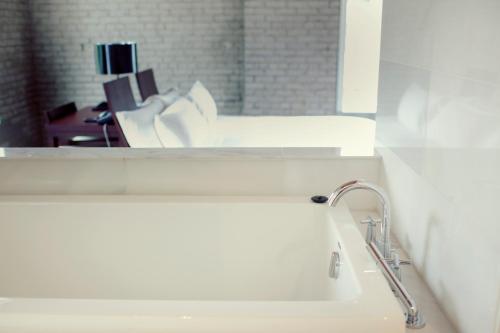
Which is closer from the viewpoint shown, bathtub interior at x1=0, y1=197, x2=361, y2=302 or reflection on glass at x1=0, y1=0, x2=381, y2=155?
bathtub interior at x1=0, y1=197, x2=361, y2=302

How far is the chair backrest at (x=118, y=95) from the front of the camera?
307 centimetres

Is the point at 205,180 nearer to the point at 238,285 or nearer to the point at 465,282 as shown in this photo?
the point at 238,285

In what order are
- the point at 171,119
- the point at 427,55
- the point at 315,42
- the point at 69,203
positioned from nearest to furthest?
the point at 427,55 < the point at 69,203 < the point at 171,119 < the point at 315,42

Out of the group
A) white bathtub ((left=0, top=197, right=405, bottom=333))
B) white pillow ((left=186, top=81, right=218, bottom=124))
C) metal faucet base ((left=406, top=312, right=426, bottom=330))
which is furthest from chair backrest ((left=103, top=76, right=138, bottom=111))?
metal faucet base ((left=406, top=312, right=426, bottom=330))

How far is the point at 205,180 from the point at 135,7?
390cm

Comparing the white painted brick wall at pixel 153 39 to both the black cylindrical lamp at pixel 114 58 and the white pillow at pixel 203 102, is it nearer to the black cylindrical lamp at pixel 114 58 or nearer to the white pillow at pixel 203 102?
the black cylindrical lamp at pixel 114 58

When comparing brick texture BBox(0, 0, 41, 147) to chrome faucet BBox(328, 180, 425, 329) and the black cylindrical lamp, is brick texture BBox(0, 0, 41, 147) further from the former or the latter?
chrome faucet BBox(328, 180, 425, 329)

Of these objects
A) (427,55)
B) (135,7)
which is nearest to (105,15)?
(135,7)

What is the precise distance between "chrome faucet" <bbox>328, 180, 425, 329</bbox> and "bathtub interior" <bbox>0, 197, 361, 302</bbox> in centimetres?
23

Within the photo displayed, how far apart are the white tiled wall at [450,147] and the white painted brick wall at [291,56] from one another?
3460 millimetres

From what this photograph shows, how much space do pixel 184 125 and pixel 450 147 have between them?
1.81 meters

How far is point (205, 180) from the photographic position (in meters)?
1.45

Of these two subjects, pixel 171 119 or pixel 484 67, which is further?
pixel 171 119

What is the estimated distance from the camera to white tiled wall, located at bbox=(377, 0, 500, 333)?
792mm
